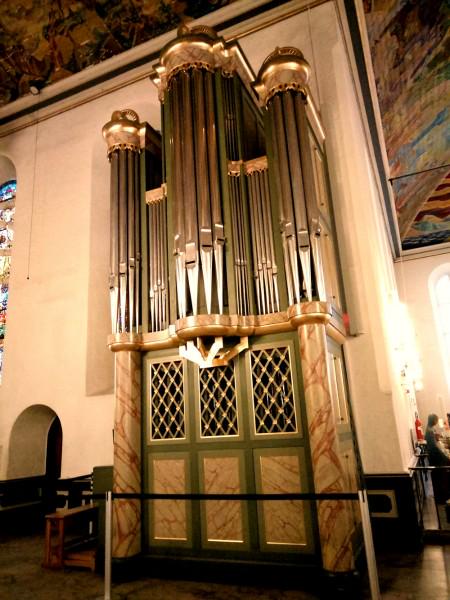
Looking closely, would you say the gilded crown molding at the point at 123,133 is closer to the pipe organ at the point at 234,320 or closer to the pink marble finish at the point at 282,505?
the pipe organ at the point at 234,320

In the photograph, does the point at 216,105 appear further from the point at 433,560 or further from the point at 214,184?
the point at 433,560

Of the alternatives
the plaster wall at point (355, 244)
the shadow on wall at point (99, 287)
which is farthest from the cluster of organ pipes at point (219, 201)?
the shadow on wall at point (99, 287)

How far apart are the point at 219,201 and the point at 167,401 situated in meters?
A: 2.37

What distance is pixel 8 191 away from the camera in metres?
10.9

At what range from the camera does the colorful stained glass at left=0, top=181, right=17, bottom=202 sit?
10727 millimetres

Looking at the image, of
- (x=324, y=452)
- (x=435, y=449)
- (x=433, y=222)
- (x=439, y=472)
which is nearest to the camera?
(x=324, y=452)

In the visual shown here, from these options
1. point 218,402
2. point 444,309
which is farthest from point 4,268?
point 444,309

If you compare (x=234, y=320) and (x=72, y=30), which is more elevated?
(x=72, y=30)

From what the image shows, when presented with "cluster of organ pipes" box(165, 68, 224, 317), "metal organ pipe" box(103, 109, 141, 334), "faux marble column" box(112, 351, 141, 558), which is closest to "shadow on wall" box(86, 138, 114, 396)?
"metal organ pipe" box(103, 109, 141, 334)

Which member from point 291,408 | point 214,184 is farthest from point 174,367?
point 214,184

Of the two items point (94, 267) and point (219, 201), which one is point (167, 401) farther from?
point (94, 267)

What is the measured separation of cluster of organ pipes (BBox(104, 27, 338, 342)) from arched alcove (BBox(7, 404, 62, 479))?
4121 mm

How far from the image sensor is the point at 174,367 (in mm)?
5453

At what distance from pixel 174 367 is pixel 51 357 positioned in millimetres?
3815
